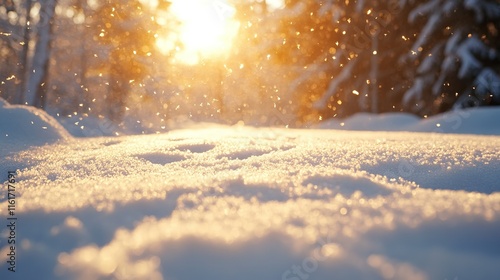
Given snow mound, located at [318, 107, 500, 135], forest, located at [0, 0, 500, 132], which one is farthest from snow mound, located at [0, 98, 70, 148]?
forest, located at [0, 0, 500, 132]

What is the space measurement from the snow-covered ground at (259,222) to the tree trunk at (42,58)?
37.3 feet

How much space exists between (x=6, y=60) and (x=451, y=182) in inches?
570

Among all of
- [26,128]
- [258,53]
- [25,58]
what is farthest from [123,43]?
[26,128]

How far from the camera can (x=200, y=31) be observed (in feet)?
52.2

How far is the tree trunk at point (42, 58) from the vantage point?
39.9 ft

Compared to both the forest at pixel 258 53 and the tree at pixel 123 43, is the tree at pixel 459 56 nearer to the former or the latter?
the forest at pixel 258 53

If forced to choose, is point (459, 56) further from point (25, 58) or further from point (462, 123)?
point (25, 58)

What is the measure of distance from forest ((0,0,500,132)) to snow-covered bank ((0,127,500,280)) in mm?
9928

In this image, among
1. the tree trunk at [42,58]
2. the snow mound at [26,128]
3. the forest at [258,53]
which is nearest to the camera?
the snow mound at [26,128]

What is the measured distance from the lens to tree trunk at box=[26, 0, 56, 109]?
1216cm

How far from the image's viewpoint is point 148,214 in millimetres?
1271

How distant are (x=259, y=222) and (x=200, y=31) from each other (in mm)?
15327

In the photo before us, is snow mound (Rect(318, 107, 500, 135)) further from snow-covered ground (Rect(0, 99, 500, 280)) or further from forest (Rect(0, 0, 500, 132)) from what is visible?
forest (Rect(0, 0, 500, 132))

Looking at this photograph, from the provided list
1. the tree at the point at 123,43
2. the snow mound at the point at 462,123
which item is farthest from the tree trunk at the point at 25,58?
the snow mound at the point at 462,123
